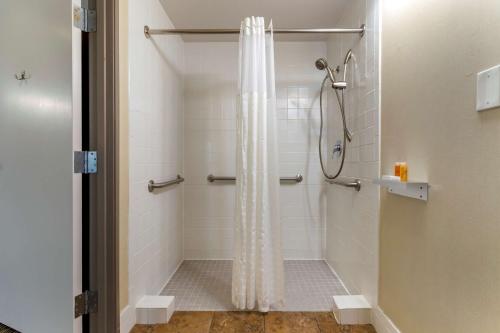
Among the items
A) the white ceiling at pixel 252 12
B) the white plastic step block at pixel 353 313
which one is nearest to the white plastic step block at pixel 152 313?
the white plastic step block at pixel 353 313

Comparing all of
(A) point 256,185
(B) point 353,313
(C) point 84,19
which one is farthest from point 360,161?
(C) point 84,19

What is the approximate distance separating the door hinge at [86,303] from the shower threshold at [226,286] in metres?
0.59

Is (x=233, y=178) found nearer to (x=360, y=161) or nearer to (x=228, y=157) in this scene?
(x=228, y=157)

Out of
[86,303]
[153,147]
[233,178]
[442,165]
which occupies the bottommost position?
[86,303]

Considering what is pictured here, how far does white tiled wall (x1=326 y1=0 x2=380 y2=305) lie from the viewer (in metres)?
1.52

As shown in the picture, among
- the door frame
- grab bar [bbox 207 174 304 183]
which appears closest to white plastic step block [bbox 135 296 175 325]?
the door frame

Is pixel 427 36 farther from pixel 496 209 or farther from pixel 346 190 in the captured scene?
pixel 346 190

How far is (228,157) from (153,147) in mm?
890

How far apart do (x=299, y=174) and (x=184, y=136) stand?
Answer: 4.00 ft

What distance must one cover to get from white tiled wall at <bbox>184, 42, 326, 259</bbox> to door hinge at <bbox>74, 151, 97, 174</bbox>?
4.46ft

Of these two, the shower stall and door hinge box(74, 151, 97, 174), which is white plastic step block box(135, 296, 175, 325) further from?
door hinge box(74, 151, 97, 174)

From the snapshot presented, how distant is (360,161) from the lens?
174cm

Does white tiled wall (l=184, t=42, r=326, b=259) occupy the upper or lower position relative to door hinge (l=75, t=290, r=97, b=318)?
upper

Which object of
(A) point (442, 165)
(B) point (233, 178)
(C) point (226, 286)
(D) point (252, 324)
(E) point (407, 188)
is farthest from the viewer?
(B) point (233, 178)
